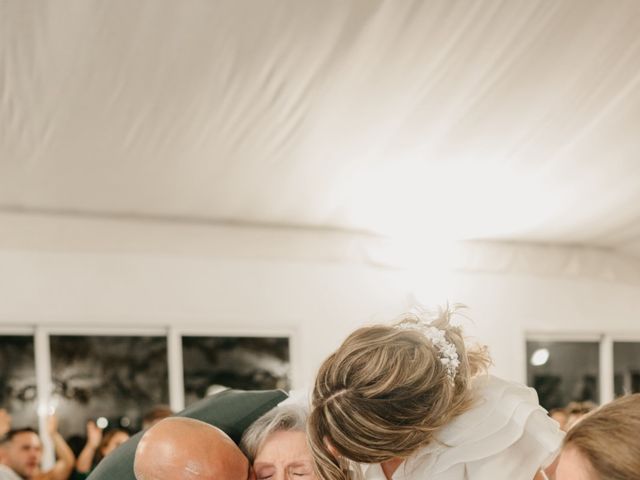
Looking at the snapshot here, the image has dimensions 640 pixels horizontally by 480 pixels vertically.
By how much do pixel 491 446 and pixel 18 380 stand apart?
419 centimetres

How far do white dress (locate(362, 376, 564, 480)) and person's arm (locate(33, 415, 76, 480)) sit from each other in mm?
3488

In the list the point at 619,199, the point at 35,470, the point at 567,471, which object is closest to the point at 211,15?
the point at 567,471

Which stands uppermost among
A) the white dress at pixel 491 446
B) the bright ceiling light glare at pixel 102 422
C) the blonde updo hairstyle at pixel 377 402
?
the blonde updo hairstyle at pixel 377 402

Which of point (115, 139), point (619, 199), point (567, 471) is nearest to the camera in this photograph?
point (567, 471)

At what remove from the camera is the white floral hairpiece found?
5.54 ft

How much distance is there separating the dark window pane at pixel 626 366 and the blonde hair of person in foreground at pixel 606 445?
6758 millimetres

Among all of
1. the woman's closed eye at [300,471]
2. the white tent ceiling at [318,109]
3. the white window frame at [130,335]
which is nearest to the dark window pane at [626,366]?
the white tent ceiling at [318,109]

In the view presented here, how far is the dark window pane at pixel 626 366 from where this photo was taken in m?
7.41

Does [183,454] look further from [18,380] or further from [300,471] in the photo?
[18,380]

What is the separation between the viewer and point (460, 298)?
261 inches

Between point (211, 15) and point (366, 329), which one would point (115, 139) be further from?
point (366, 329)

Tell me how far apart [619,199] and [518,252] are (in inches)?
55.6

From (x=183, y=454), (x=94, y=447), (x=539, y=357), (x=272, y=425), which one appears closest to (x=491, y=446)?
(x=272, y=425)

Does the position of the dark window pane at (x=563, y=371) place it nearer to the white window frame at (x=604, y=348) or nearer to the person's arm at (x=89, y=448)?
the white window frame at (x=604, y=348)
